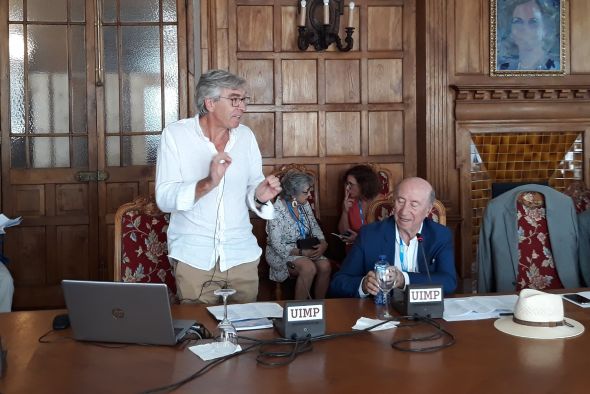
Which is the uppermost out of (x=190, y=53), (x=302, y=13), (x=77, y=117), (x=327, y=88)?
(x=302, y=13)

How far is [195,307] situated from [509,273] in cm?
147

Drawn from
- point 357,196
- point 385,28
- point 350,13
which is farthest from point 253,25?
point 357,196

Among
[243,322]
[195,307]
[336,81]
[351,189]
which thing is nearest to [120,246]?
[195,307]

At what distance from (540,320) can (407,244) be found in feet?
2.76

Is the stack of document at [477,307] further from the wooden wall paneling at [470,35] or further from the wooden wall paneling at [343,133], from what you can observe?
the wooden wall paneling at [470,35]

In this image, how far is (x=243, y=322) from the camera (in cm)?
232

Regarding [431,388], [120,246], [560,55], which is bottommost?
[431,388]

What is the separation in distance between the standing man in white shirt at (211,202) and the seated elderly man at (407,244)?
390 millimetres

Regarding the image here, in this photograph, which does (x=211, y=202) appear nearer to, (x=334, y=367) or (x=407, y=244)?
(x=407, y=244)

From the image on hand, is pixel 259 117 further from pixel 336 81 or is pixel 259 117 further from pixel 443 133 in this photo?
pixel 443 133

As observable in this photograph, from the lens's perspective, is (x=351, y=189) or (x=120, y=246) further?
(x=351, y=189)

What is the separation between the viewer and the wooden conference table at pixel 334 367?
1.77 meters

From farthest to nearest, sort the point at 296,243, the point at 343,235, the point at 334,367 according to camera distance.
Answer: the point at 343,235 < the point at 296,243 < the point at 334,367

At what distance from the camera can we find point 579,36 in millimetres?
5469
